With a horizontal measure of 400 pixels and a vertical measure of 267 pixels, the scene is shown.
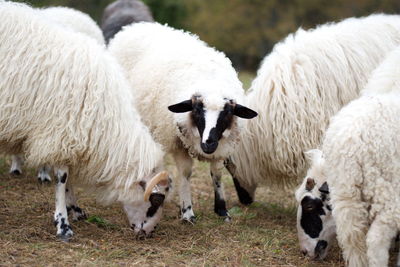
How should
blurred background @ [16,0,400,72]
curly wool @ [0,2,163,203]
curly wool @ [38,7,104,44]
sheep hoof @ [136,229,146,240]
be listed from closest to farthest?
curly wool @ [0,2,163,203], sheep hoof @ [136,229,146,240], curly wool @ [38,7,104,44], blurred background @ [16,0,400,72]

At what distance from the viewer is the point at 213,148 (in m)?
5.47

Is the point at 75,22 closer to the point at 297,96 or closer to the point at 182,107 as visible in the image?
the point at 182,107

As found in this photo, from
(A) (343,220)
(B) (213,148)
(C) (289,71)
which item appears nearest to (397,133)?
(A) (343,220)

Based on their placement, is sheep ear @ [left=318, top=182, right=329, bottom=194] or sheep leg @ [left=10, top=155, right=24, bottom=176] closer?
sheep ear @ [left=318, top=182, right=329, bottom=194]

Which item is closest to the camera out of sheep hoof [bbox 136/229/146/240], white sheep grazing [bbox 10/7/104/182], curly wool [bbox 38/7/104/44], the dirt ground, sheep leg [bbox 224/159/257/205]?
the dirt ground

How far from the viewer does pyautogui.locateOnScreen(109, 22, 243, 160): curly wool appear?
5.81 meters

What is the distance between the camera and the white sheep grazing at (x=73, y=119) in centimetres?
516

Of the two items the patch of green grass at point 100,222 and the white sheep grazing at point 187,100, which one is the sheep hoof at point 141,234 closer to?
the patch of green grass at point 100,222

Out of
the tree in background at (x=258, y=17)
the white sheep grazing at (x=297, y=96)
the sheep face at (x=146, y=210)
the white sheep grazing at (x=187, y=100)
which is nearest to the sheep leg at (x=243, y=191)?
the white sheep grazing at (x=297, y=96)

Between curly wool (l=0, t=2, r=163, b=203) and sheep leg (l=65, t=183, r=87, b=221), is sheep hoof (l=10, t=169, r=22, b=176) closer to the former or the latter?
sheep leg (l=65, t=183, r=87, b=221)

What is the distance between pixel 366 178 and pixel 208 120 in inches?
69.1

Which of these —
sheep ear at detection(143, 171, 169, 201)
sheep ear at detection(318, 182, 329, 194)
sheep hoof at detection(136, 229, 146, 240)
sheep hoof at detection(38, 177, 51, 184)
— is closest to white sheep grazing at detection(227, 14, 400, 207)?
sheep ear at detection(318, 182, 329, 194)

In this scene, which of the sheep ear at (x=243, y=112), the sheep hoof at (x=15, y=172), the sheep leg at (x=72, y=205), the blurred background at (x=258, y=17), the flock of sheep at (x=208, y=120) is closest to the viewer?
the flock of sheep at (x=208, y=120)

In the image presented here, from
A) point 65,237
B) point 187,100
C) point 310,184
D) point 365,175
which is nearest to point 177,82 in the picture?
point 187,100
